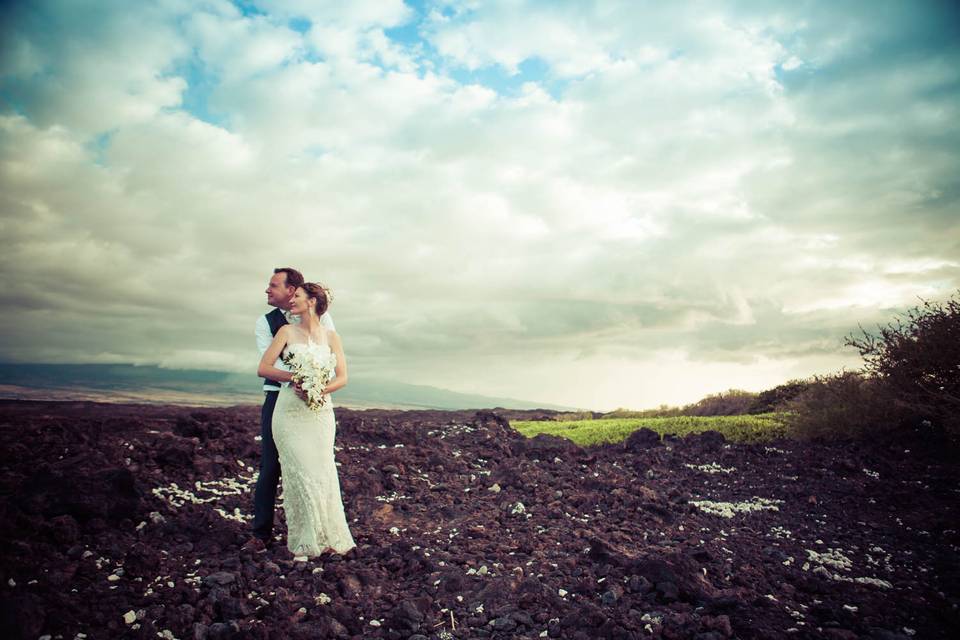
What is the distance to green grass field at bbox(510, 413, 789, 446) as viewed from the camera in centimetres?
1402

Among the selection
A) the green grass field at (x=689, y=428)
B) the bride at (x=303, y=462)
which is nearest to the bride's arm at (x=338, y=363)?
the bride at (x=303, y=462)

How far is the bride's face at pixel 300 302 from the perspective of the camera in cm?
629

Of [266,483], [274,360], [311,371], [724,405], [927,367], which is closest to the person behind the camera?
[311,371]

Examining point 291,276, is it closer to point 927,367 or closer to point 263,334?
point 263,334

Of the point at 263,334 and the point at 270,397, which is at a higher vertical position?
the point at 263,334

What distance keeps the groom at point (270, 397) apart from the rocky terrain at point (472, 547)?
352 millimetres

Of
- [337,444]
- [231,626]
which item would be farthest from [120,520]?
[337,444]

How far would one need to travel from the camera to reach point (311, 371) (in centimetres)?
611

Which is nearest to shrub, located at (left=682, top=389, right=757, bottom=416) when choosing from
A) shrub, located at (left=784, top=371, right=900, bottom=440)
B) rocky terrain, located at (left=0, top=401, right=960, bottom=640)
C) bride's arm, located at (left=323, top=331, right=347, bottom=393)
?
shrub, located at (left=784, top=371, right=900, bottom=440)

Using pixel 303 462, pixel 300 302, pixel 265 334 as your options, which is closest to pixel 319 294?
pixel 300 302

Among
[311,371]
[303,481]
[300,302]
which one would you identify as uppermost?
[300,302]

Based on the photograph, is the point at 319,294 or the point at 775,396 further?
the point at 775,396

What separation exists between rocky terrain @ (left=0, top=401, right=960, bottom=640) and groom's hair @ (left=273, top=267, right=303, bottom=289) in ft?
9.81

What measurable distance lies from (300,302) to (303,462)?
1833 mm
